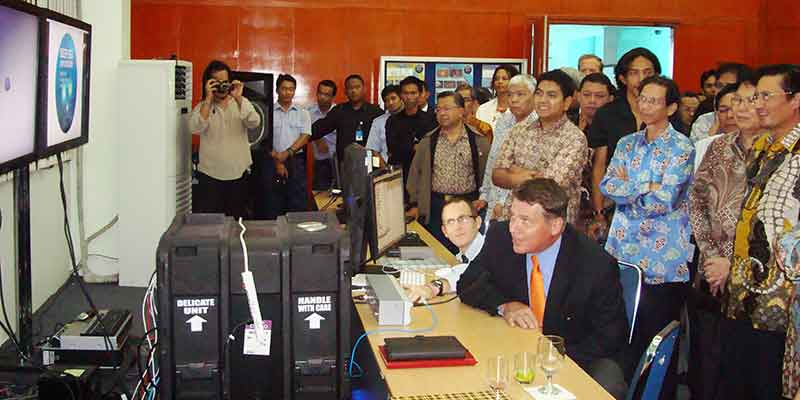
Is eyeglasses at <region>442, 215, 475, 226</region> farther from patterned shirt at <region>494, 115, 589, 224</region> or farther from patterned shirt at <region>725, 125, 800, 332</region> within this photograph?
patterned shirt at <region>725, 125, 800, 332</region>

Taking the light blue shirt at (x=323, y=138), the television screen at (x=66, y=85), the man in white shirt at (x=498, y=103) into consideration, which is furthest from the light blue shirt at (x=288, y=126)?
the television screen at (x=66, y=85)

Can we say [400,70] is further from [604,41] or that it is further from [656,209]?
[656,209]

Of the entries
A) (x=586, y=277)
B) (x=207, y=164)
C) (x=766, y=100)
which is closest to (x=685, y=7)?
(x=207, y=164)

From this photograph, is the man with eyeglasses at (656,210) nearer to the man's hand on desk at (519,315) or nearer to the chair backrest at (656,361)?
the man's hand on desk at (519,315)

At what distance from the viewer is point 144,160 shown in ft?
19.6

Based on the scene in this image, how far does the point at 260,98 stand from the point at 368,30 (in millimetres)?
1663

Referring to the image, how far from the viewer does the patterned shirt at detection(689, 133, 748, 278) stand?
3463 millimetres

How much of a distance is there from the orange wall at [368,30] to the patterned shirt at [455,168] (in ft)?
13.4

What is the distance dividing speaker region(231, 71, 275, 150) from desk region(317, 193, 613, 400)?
5.13 m

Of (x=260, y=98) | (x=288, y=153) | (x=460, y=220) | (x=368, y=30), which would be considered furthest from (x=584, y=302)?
(x=368, y=30)

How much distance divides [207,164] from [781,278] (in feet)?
14.7

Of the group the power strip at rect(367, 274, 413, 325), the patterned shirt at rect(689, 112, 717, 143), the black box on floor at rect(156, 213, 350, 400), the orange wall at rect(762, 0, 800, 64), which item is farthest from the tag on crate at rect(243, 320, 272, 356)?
the orange wall at rect(762, 0, 800, 64)

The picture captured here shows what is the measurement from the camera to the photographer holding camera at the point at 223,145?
6.39 m

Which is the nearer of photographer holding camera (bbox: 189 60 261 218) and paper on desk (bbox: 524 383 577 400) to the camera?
paper on desk (bbox: 524 383 577 400)
